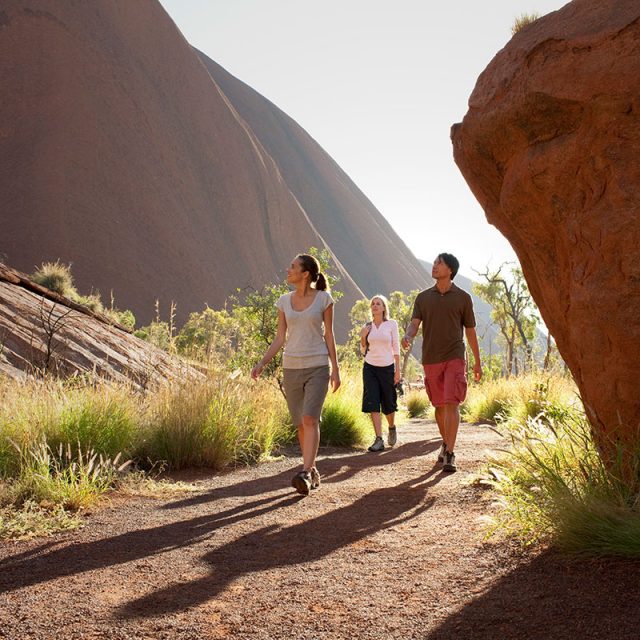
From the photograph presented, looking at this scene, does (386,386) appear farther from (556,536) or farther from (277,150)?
(277,150)

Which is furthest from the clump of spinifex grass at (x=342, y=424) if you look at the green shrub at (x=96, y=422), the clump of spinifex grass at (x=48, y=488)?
the clump of spinifex grass at (x=48, y=488)

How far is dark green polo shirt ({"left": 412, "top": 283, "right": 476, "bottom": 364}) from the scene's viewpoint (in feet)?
21.2

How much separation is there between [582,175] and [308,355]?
279 cm

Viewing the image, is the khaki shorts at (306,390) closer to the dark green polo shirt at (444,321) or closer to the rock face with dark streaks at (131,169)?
the dark green polo shirt at (444,321)

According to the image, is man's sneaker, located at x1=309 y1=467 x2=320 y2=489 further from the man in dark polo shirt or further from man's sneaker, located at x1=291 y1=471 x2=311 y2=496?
the man in dark polo shirt

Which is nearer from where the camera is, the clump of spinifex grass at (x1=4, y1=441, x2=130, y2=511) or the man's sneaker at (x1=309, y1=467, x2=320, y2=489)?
the clump of spinifex grass at (x1=4, y1=441, x2=130, y2=511)

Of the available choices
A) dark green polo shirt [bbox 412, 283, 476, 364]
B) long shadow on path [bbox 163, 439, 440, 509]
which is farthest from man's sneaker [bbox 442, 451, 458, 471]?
dark green polo shirt [bbox 412, 283, 476, 364]

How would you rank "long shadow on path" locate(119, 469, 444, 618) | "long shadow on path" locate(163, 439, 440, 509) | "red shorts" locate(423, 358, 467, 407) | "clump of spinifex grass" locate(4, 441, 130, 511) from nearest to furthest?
1. "long shadow on path" locate(119, 469, 444, 618)
2. "clump of spinifex grass" locate(4, 441, 130, 511)
3. "long shadow on path" locate(163, 439, 440, 509)
4. "red shorts" locate(423, 358, 467, 407)

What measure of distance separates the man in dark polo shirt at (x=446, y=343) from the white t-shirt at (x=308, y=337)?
0.93m

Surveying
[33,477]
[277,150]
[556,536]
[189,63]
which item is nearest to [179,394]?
[33,477]

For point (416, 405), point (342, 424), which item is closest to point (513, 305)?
point (416, 405)

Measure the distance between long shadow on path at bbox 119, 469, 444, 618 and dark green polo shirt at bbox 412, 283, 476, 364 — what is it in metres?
1.40

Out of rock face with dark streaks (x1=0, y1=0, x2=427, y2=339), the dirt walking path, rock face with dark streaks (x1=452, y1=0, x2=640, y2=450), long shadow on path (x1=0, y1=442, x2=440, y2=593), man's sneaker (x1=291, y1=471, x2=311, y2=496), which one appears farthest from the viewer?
rock face with dark streaks (x1=0, y1=0, x2=427, y2=339)

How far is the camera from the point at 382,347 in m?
8.75
